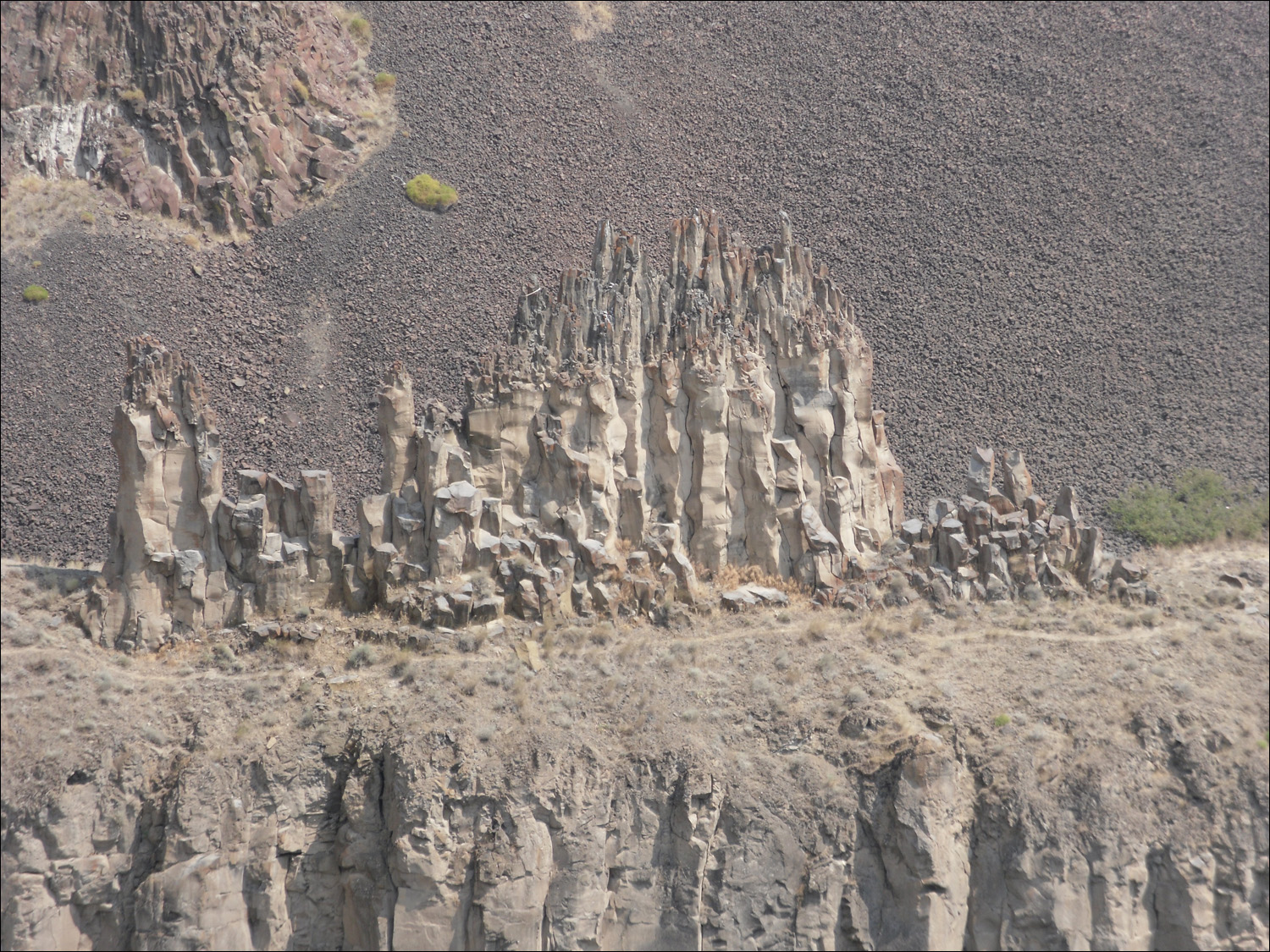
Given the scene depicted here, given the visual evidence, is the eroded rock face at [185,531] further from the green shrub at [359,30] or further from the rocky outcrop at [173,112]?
the green shrub at [359,30]

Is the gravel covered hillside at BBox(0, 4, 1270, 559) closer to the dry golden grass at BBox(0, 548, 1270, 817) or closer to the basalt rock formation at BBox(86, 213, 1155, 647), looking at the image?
the basalt rock formation at BBox(86, 213, 1155, 647)

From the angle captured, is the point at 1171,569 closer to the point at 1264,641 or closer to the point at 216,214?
the point at 1264,641

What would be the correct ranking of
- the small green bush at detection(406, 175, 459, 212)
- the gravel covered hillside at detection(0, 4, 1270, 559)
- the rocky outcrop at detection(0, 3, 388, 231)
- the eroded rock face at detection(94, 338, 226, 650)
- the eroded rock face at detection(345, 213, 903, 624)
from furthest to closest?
1. the small green bush at detection(406, 175, 459, 212)
2. the rocky outcrop at detection(0, 3, 388, 231)
3. the gravel covered hillside at detection(0, 4, 1270, 559)
4. the eroded rock face at detection(345, 213, 903, 624)
5. the eroded rock face at detection(94, 338, 226, 650)

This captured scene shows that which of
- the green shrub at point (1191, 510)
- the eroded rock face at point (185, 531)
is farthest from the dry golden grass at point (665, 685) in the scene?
the green shrub at point (1191, 510)

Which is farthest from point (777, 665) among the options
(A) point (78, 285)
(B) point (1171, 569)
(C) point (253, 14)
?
(C) point (253, 14)

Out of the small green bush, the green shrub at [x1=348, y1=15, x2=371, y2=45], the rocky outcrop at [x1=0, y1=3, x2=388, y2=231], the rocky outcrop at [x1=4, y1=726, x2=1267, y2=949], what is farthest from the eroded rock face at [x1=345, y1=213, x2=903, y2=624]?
the green shrub at [x1=348, y1=15, x2=371, y2=45]

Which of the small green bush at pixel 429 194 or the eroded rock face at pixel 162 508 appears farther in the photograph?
the small green bush at pixel 429 194

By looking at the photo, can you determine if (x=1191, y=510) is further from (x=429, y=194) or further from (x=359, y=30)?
(x=359, y=30)
